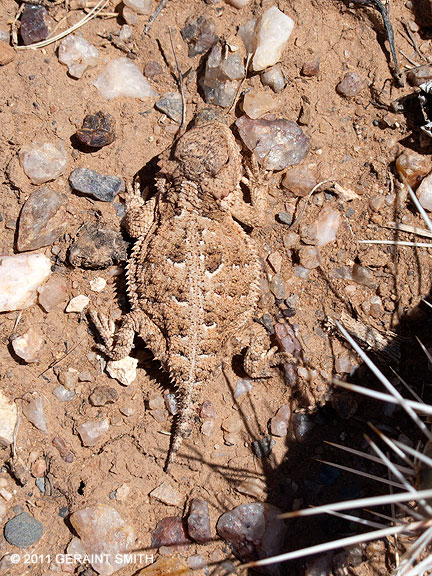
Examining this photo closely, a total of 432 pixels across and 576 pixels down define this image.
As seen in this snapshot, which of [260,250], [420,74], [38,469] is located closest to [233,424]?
[260,250]

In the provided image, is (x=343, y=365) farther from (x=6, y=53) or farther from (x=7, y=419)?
(x=6, y=53)

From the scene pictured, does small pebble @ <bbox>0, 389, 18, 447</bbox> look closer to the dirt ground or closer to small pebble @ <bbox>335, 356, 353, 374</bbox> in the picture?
the dirt ground

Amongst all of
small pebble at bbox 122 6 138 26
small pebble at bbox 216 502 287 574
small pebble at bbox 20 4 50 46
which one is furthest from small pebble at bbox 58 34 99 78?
small pebble at bbox 216 502 287 574

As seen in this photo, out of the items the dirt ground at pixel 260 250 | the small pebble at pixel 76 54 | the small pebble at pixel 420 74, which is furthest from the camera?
the small pebble at pixel 76 54

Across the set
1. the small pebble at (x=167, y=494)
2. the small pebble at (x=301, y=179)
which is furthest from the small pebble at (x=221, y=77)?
the small pebble at (x=167, y=494)

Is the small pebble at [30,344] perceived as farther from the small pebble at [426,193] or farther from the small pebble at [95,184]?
the small pebble at [426,193]

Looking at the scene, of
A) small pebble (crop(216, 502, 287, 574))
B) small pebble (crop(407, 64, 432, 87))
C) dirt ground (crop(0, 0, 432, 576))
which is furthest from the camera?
small pebble (crop(407, 64, 432, 87))
